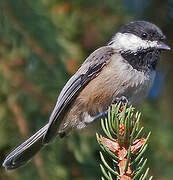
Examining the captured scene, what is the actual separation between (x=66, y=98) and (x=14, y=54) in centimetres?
34

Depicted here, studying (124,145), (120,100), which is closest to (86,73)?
(120,100)

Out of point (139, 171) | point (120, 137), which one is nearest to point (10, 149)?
point (120, 137)

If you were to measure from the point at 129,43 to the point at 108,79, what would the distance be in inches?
9.9

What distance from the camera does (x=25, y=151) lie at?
2.06 meters

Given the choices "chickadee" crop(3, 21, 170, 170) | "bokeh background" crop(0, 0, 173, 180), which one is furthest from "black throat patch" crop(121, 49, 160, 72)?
"bokeh background" crop(0, 0, 173, 180)

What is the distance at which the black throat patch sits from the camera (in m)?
2.19

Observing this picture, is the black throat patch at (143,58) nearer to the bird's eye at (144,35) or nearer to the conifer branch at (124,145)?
the bird's eye at (144,35)

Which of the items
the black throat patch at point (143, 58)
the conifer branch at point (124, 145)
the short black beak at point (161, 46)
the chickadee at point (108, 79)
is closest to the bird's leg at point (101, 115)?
the chickadee at point (108, 79)

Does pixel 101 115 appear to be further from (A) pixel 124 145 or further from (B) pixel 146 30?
(A) pixel 124 145

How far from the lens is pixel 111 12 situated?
7.73ft

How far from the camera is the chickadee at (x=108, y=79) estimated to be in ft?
6.98

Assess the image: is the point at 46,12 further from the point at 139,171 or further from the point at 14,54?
the point at 139,171

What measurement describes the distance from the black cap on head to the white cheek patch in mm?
23

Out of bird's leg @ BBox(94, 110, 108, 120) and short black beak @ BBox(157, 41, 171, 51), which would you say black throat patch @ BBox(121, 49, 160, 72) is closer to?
short black beak @ BBox(157, 41, 171, 51)
